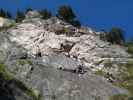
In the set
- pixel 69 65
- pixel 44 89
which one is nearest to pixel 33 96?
pixel 44 89

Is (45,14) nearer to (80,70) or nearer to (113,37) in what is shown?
(113,37)

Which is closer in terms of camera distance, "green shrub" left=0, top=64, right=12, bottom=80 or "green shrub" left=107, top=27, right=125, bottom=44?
"green shrub" left=0, top=64, right=12, bottom=80

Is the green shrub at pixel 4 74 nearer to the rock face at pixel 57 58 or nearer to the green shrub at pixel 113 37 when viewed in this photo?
the rock face at pixel 57 58

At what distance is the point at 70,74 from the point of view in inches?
2287

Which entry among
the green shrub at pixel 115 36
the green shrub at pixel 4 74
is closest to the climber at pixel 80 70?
the green shrub at pixel 4 74

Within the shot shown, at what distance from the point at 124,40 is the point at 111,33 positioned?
7.21 metres

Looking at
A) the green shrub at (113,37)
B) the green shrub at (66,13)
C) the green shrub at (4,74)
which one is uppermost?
the green shrub at (66,13)

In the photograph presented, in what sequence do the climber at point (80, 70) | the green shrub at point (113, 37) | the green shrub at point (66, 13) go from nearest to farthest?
the climber at point (80, 70) < the green shrub at point (113, 37) < the green shrub at point (66, 13)

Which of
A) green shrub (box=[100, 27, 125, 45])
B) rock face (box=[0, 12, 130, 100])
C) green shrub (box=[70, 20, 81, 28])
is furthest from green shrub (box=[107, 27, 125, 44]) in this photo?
rock face (box=[0, 12, 130, 100])

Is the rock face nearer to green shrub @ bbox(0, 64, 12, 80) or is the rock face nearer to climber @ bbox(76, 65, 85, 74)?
climber @ bbox(76, 65, 85, 74)

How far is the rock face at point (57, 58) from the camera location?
53.8 meters

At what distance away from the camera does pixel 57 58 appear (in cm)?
6316

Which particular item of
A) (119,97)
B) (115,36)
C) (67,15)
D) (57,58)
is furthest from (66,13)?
(119,97)

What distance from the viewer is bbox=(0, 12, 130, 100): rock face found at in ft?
176
